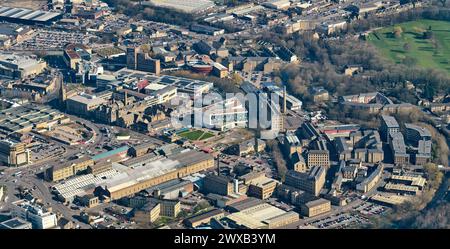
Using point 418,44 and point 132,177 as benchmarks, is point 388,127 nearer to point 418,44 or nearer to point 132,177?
point 132,177

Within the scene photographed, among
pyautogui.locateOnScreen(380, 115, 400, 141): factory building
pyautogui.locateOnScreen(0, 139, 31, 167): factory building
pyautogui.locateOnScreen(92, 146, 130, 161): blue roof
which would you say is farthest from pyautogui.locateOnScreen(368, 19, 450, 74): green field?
pyautogui.locateOnScreen(0, 139, 31, 167): factory building

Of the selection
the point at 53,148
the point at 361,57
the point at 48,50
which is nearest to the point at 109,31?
the point at 48,50

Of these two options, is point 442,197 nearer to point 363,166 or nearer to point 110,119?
point 363,166

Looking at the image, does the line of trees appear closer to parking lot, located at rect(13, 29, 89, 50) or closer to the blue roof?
parking lot, located at rect(13, 29, 89, 50)

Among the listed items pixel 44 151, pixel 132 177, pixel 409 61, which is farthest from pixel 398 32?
pixel 132 177

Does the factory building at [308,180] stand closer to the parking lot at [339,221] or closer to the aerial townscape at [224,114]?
the aerial townscape at [224,114]
